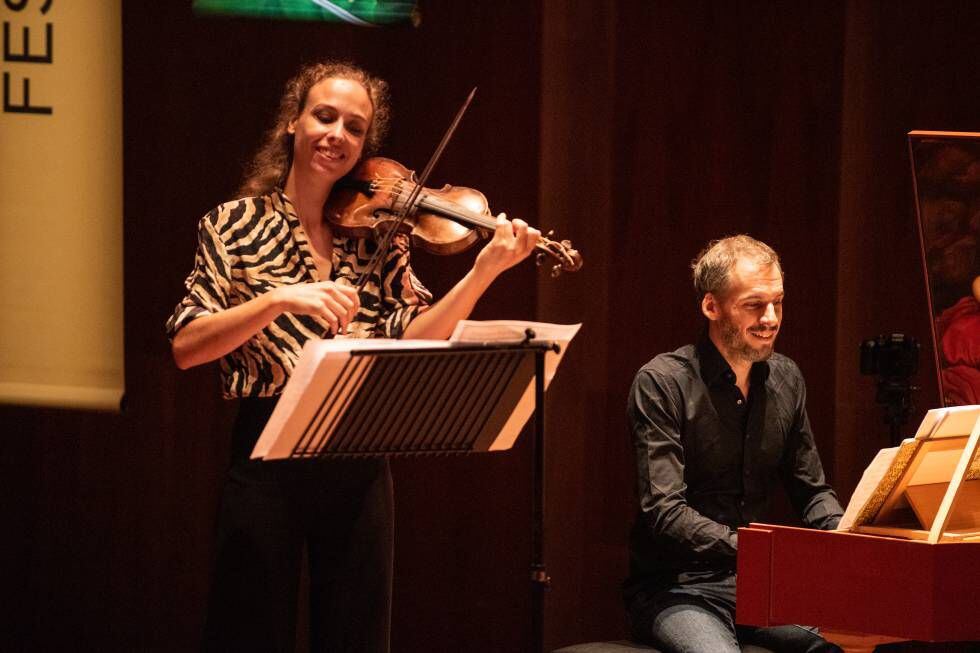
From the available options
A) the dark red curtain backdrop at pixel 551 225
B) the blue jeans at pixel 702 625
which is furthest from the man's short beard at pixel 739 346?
the dark red curtain backdrop at pixel 551 225

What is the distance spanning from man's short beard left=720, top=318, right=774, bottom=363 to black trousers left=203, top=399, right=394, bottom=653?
3.24 ft

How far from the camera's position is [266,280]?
2.38 metres

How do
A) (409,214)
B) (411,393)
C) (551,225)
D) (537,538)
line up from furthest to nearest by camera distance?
1. (551,225)
2. (409,214)
3. (537,538)
4. (411,393)

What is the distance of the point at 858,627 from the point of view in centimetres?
224

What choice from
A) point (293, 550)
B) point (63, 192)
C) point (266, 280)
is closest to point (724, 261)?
point (266, 280)

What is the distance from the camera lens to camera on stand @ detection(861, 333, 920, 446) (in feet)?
9.97

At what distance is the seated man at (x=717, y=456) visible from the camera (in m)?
2.74

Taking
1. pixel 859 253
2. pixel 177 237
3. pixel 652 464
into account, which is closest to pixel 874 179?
pixel 859 253

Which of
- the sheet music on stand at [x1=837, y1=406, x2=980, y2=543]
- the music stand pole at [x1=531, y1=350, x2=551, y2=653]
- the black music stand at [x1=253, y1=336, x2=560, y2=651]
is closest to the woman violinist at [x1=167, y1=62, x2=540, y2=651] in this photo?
the black music stand at [x1=253, y1=336, x2=560, y2=651]

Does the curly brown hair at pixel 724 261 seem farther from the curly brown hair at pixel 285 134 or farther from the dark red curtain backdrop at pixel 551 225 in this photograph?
the curly brown hair at pixel 285 134

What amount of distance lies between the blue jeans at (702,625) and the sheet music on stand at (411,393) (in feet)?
2.32

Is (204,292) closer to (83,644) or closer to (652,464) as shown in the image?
(652,464)

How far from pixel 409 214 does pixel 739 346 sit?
0.89 meters

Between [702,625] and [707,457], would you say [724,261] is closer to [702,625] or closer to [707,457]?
[707,457]
